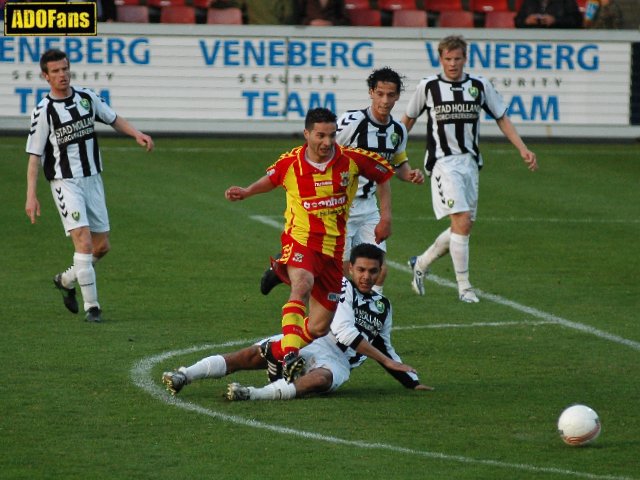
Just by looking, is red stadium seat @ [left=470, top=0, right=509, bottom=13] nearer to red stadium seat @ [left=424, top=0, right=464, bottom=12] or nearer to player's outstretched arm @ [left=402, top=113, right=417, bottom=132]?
red stadium seat @ [left=424, top=0, right=464, bottom=12]

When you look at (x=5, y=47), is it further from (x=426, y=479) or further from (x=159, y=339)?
(x=426, y=479)

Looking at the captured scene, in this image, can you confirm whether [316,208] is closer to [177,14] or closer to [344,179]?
[344,179]

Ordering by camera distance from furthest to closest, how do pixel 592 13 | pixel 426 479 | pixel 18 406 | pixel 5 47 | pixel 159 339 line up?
pixel 592 13, pixel 5 47, pixel 159 339, pixel 18 406, pixel 426 479

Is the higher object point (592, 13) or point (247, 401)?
point (592, 13)

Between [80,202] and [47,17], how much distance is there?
696cm

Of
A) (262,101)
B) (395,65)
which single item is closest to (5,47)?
(262,101)

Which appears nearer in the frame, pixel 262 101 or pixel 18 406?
pixel 18 406

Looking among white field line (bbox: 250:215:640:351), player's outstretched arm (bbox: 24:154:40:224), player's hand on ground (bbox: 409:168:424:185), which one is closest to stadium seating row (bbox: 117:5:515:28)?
white field line (bbox: 250:215:640:351)

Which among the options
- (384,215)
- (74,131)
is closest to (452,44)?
(384,215)

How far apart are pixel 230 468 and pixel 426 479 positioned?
97 centimetres

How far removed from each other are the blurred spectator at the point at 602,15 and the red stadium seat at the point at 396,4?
3178mm

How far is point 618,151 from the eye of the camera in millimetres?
23141

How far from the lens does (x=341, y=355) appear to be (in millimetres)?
8875

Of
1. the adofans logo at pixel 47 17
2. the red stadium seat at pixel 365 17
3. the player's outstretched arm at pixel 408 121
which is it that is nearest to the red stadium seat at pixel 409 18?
the red stadium seat at pixel 365 17
